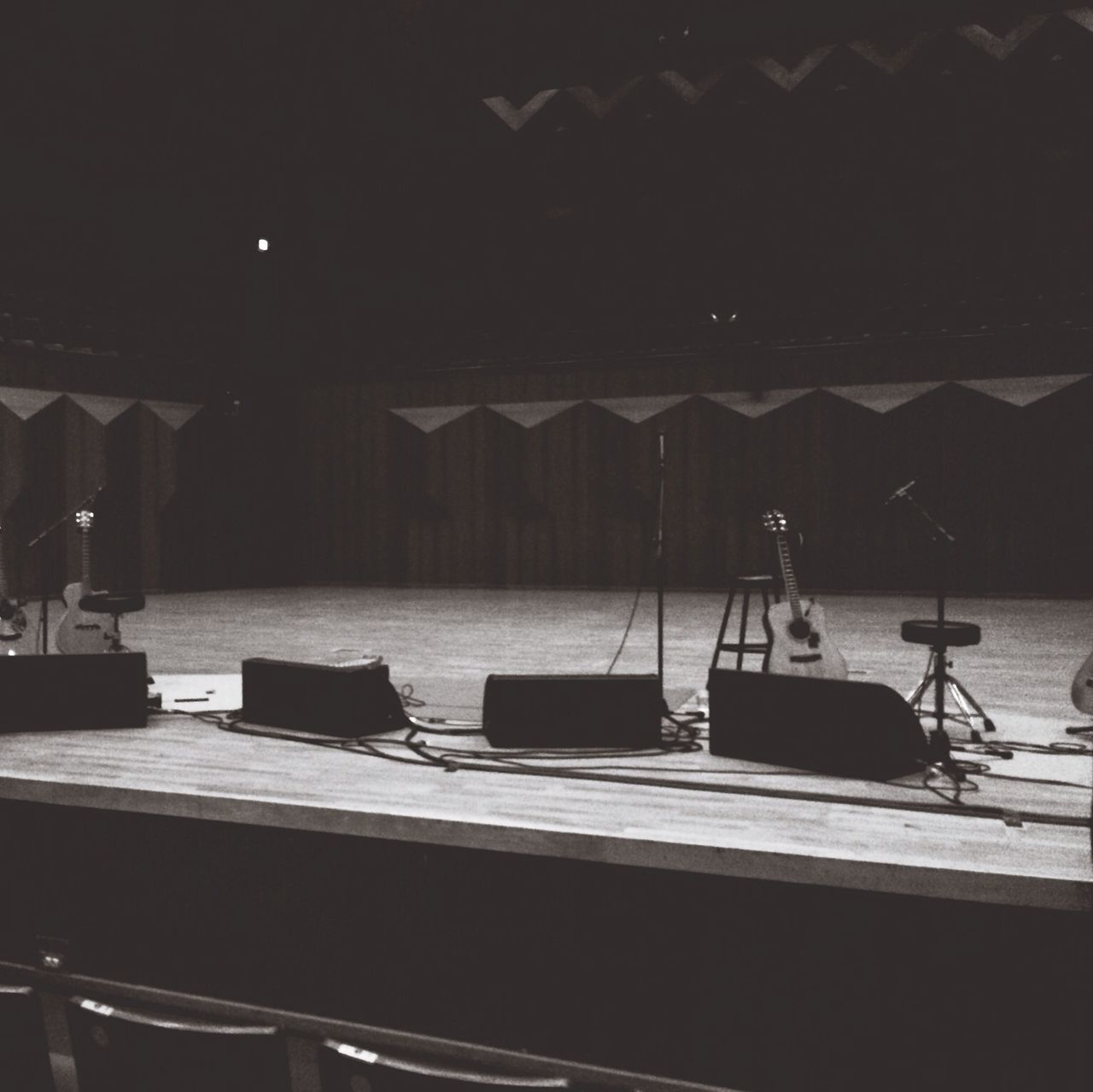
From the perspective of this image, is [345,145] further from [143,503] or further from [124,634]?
[143,503]

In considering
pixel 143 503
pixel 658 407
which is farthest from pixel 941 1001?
pixel 143 503

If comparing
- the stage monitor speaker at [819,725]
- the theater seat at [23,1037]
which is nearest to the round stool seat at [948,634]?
the stage monitor speaker at [819,725]

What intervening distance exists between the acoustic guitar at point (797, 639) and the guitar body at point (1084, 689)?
916 mm

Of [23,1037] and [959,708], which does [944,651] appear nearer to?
[959,708]

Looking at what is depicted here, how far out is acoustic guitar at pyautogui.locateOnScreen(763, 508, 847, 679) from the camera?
440 cm

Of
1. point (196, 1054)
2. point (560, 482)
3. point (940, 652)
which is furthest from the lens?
point (560, 482)

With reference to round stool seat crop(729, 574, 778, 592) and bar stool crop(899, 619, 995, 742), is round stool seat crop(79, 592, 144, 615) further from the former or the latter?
bar stool crop(899, 619, 995, 742)

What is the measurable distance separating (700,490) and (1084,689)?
754 centimetres

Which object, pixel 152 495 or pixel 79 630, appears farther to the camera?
pixel 152 495

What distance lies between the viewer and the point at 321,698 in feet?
11.6

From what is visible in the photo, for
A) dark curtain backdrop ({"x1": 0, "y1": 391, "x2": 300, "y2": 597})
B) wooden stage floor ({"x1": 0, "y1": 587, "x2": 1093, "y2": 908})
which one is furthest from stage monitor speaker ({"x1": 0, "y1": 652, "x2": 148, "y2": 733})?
dark curtain backdrop ({"x1": 0, "y1": 391, "x2": 300, "y2": 597})

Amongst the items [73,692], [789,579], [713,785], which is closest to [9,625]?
[73,692]

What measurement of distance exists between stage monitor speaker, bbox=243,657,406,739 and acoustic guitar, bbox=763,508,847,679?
1.78 meters

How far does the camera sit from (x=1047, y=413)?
32.7 ft
